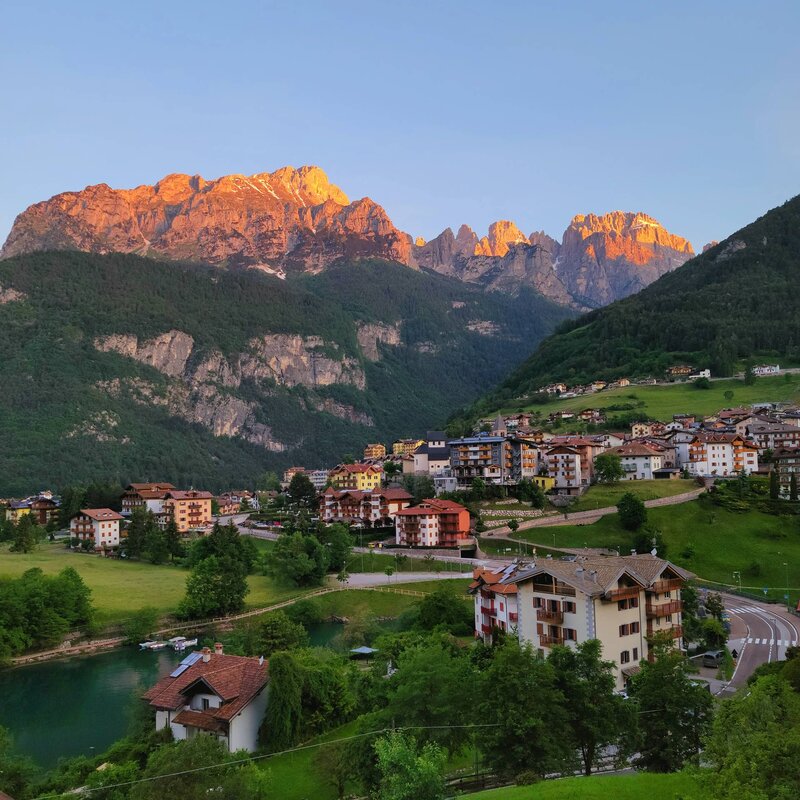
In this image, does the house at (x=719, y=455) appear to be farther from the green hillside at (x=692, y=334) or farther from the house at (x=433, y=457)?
the green hillside at (x=692, y=334)

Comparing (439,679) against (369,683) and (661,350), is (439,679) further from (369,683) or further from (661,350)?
(661,350)

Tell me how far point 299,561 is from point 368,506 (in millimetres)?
21598

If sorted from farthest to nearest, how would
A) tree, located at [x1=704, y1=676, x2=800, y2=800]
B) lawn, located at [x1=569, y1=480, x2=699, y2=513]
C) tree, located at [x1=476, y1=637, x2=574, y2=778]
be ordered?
1. lawn, located at [x1=569, y1=480, x2=699, y2=513]
2. tree, located at [x1=476, y1=637, x2=574, y2=778]
3. tree, located at [x1=704, y1=676, x2=800, y2=800]

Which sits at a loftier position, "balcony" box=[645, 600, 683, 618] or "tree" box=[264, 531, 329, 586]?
"balcony" box=[645, 600, 683, 618]

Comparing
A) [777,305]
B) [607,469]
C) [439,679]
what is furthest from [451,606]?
[777,305]

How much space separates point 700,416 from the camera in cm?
12238

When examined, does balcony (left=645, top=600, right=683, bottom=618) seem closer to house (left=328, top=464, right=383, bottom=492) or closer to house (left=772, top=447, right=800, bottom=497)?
house (left=772, top=447, right=800, bottom=497)

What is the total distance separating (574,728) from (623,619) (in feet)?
42.2

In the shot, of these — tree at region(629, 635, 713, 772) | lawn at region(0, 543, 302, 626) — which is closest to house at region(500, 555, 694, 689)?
tree at region(629, 635, 713, 772)

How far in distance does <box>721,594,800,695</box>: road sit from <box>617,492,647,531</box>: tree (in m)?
14.1

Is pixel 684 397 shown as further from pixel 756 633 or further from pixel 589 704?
pixel 589 704

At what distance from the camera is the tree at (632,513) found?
7575cm

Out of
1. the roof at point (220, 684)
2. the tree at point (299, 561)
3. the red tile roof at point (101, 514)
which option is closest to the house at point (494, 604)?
the roof at point (220, 684)

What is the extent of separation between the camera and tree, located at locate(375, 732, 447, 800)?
20.6 m
